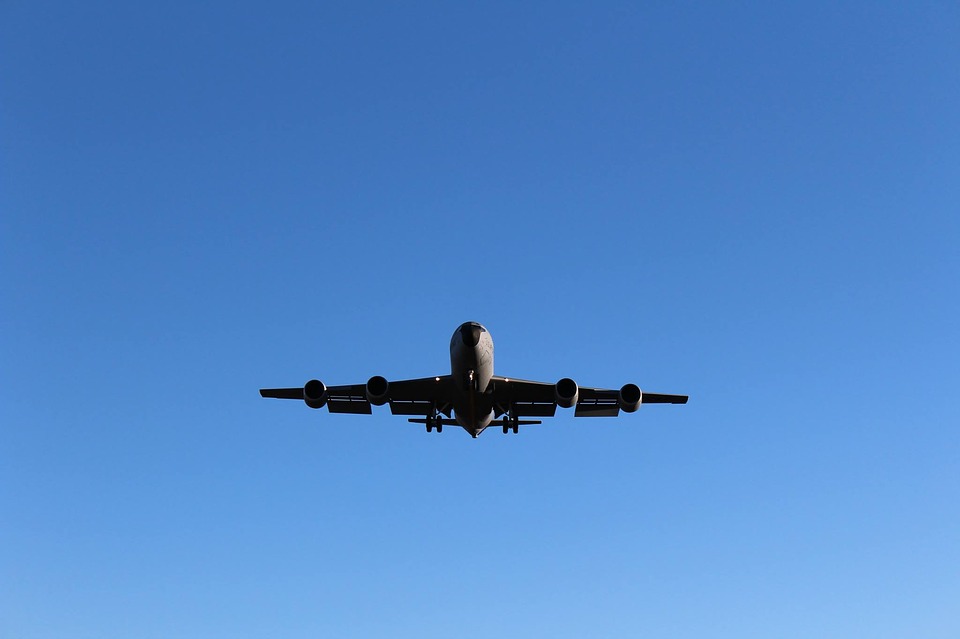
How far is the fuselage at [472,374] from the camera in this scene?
1405 inches

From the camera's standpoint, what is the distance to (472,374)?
36.9 m

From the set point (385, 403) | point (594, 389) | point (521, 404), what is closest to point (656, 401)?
point (594, 389)

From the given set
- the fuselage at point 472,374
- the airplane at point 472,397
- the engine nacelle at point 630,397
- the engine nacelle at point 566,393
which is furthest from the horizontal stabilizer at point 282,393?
the engine nacelle at point 630,397

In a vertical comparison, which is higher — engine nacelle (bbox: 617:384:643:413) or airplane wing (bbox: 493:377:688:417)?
airplane wing (bbox: 493:377:688:417)

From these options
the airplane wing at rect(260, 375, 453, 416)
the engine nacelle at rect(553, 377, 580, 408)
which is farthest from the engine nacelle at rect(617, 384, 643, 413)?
the airplane wing at rect(260, 375, 453, 416)

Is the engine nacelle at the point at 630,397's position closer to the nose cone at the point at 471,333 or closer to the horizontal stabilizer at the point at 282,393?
the nose cone at the point at 471,333

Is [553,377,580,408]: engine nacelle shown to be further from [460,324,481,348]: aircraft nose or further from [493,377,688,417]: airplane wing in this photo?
[460,324,481,348]: aircraft nose

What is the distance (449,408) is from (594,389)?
6.98m

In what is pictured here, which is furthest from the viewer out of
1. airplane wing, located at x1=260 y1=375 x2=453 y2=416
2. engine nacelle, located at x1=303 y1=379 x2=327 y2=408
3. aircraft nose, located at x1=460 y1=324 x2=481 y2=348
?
airplane wing, located at x1=260 y1=375 x2=453 y2=416

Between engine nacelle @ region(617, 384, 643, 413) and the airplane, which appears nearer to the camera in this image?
the airplane

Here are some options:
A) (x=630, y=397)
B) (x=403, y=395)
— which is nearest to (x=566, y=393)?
(x=630, y=397)

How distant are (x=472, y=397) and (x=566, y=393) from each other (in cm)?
425

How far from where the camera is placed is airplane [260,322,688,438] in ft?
123

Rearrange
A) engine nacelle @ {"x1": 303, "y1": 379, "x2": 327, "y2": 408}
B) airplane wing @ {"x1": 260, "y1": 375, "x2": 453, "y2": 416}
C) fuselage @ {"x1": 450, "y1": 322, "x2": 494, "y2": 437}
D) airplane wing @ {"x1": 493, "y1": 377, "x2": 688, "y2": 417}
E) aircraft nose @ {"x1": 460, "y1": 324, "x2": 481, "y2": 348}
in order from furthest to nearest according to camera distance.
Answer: airplane wing @ {"x1": 493, "y1": 377, "x2": 688, "y2": 417}
airplane wing @ {"x1": 260, "y1": 375, "x2": 453, "y2": 416}
engine nacelle @ {"x1": 303, "y1": 379, "x2": 327, "y2": 408}
fuselage @ {"x1": 450, "y1": 322, "x2": 494, "y2": 437}
aircraft nose @ {"x1": 460, "y1": 324, "x2": 481, "y2": 348}
